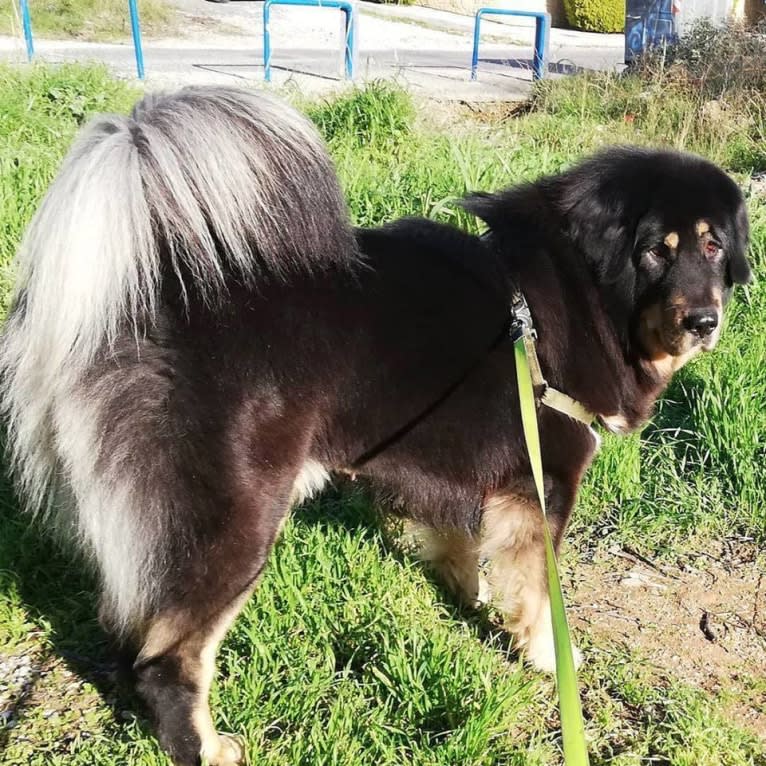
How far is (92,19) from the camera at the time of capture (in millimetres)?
19969

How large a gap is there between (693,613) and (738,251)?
1.25 m

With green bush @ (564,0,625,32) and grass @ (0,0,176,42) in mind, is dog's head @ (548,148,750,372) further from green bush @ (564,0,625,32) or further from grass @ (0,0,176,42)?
green bush @ (564,0,625,32)

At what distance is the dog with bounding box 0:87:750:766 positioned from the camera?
1.96 meters

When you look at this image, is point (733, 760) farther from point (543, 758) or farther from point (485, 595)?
point (485, 595)

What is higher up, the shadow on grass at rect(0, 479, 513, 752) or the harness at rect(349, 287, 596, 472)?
the harness at rect(349, 287, 596, 472)

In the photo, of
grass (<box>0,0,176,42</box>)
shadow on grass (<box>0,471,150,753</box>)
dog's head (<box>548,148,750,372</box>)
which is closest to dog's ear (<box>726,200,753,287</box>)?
dog's head (<box>548,148,750,372</box>)

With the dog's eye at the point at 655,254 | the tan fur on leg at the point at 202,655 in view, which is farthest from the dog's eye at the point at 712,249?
the tan fur on leg at the point at 202,655

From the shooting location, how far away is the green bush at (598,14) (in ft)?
95.1

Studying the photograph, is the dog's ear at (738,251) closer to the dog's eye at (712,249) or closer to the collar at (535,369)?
the dog's eye at (712,249)

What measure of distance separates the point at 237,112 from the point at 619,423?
1590 millimetres

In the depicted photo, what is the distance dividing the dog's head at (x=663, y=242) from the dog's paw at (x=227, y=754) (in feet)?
5.62

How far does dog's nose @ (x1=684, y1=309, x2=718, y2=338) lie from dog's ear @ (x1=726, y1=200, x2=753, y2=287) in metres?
0.27

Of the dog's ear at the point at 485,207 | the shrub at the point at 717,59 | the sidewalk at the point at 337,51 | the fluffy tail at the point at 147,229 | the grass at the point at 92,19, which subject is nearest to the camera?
the fluffy tail at the point at 147,229

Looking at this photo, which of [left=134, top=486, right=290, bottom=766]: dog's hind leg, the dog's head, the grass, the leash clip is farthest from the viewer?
the grass
